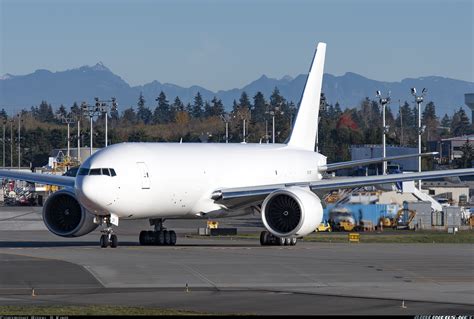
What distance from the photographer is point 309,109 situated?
175 ft

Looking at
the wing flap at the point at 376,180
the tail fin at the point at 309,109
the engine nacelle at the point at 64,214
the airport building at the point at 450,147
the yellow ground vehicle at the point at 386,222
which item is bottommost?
the yellow ground vehicle at the point at 386,222

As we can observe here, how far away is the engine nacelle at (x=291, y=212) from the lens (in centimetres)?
4384

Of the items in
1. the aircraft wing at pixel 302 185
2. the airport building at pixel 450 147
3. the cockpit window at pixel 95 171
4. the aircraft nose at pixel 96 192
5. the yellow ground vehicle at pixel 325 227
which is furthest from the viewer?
the airport building at pixel 450 147

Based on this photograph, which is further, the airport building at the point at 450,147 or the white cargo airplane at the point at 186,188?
the airport building at the point at 450,147

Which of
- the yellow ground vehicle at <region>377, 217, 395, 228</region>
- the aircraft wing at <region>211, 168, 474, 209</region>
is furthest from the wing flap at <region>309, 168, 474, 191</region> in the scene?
the yellow ground vehicle at <region>377, 217, 395, 228</region>

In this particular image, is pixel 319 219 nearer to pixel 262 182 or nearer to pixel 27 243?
pixel 262 182

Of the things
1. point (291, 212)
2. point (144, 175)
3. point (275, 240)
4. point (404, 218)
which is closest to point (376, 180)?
point (291, 212)

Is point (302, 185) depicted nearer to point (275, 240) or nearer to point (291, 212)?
point (291, 212)

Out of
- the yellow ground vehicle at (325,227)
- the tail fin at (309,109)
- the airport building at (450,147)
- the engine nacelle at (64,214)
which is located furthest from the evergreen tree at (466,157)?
the engine nacelle at (64,214)

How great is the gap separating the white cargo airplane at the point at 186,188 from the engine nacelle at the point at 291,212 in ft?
0.12

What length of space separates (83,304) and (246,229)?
38093mm

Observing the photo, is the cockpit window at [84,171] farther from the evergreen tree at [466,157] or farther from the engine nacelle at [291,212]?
the evergreen tree at [466,157]

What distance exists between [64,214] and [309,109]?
43.6ft

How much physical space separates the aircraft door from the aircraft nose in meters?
Result: 1.53
